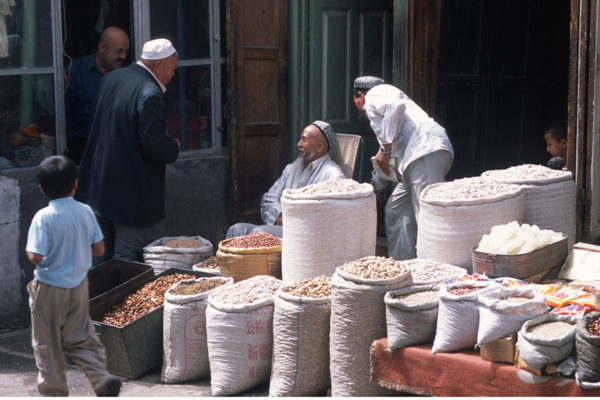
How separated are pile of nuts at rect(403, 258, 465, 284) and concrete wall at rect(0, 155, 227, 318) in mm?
2623

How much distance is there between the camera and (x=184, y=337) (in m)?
5.06

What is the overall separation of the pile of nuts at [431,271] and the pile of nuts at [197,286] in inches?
47.1

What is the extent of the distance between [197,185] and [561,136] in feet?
9.83

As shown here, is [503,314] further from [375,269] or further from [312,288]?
[312,288]

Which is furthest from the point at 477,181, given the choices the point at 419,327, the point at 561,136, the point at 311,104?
the point at 311,104

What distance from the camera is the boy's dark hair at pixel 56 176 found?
4332 mm

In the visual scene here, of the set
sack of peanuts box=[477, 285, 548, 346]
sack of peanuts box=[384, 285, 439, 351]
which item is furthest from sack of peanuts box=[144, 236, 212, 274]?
sack of peanuts box=[477, 285, 548, 346]

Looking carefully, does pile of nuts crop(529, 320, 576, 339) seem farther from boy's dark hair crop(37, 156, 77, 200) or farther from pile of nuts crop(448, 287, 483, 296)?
boy's dark hair crop(37, 156, 77, 200)

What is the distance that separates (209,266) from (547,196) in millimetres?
2296

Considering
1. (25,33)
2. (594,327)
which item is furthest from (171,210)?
(594,327)

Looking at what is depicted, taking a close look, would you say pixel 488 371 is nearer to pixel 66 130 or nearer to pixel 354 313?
pixel 354 313

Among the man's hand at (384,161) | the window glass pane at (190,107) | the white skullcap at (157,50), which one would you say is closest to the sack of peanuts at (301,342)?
the man's hand at (384,161)

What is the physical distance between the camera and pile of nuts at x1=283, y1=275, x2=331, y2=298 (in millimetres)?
4695

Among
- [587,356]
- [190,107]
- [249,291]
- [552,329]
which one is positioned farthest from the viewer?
[190,107]
